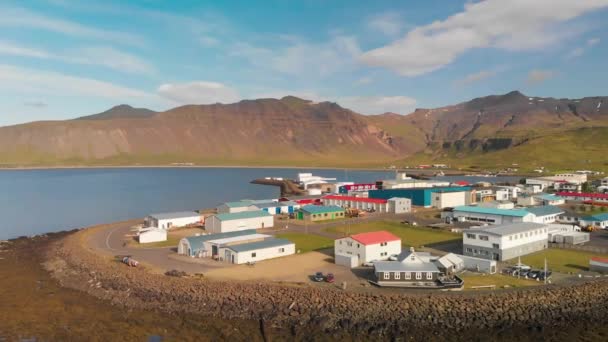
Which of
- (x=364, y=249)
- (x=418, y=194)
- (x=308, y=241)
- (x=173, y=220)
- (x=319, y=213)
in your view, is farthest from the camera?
(x=418, y=194)

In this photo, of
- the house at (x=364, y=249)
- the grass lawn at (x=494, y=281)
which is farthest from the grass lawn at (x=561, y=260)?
the house at (x=364, y=249)

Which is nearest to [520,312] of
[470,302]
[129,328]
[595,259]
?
[470,302]

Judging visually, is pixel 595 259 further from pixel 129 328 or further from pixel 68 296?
pixel 68 296

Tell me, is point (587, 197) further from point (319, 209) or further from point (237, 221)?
point (237, 221)

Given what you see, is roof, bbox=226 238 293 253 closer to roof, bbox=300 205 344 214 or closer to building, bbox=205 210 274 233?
building, bbox=205 210 274 233

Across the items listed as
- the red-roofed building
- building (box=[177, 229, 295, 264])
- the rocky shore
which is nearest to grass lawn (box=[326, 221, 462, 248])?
the red-roofed building

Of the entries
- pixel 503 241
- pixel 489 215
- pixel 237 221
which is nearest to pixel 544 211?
pixel 489 215
